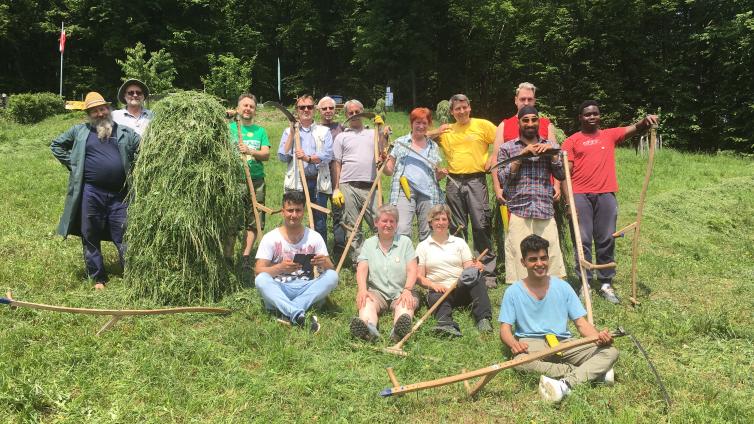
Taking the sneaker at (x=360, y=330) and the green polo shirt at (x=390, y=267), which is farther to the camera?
the green polo shirt at (x=390, y=267)

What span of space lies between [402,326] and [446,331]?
16.6 inches

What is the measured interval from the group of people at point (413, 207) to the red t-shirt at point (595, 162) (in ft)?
0.03

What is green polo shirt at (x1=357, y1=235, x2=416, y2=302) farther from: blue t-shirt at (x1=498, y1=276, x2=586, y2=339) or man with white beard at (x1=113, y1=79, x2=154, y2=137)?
man with white beard at (x1=113, y1=79, x2=154, y2=137)

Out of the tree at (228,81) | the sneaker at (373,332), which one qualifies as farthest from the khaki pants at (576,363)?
the tree at (228,81)

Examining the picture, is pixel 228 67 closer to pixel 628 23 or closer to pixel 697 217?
pixel 628 23

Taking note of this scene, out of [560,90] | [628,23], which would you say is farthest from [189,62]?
[628,23]

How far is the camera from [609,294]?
552 centimetres

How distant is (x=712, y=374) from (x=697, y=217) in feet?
22.9

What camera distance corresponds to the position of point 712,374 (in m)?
3.90

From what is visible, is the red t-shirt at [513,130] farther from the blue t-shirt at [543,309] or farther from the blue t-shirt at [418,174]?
the blue t-shirt at [543,309]

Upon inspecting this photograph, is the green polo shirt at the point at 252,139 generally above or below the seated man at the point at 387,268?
above

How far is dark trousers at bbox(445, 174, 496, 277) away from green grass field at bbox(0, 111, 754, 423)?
0.59 m

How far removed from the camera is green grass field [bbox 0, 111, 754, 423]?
3.27 m

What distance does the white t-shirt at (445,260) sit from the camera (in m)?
4.98
